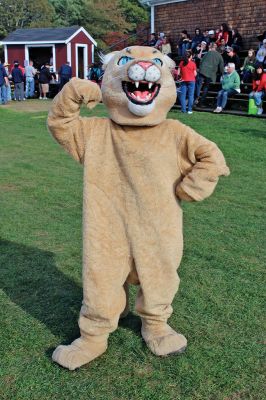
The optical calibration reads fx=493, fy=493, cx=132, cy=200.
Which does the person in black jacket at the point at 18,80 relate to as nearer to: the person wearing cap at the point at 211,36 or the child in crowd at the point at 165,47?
the child in crowd at the point at 165,47

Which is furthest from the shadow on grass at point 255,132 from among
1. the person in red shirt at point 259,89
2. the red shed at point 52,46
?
the red shed at point 52,46

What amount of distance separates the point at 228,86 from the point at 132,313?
466 inches

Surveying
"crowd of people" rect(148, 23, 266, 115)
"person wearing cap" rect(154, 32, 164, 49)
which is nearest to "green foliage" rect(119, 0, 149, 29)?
"person wearing cap" rect(154, 32, 164, 49)

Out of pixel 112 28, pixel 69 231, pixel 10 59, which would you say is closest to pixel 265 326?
pixel 69 231

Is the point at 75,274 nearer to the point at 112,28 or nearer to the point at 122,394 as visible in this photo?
the point at 122,394

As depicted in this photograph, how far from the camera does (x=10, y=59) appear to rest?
1249 inches

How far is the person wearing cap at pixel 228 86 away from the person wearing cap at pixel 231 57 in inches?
68.8

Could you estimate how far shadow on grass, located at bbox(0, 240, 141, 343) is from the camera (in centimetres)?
346

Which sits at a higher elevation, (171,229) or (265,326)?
(171,229)

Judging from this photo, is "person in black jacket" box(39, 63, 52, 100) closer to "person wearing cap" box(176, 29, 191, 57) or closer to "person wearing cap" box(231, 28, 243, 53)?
"person wearing cap" box(176, 29, 191, 57)

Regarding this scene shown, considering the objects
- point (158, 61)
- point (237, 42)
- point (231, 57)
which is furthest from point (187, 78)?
point (158, 61)

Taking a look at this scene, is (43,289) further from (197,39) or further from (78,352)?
(197,39)

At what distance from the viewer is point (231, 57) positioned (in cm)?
1619

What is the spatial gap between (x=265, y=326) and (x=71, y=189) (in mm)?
4038
